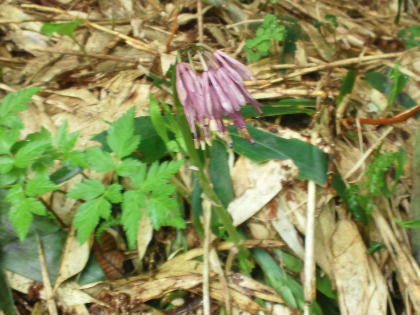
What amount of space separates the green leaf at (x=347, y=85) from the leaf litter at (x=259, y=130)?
1 centimetres

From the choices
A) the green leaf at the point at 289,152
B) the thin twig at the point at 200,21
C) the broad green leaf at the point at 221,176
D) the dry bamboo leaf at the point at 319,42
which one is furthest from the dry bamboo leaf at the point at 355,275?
the thin twig at the point at 200,21

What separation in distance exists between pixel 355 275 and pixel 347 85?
985 millimetres

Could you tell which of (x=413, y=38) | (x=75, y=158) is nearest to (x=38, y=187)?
(x=75, y=158)

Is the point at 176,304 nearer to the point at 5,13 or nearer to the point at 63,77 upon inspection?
the point at 63,77

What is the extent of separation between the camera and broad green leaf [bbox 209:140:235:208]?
6.18 feet

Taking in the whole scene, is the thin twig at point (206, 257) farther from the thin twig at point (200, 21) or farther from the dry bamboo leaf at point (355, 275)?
the thin twig at point (200, 21)

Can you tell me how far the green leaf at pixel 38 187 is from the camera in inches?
61.5

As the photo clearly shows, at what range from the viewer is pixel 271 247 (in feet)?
6.02

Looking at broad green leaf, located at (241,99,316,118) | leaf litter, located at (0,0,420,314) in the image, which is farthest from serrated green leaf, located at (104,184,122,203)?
broad green leaf, located at (241,99,316,118)

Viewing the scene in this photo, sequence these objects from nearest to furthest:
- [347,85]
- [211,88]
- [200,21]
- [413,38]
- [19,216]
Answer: [211,88] → [19,216] → [347,85] → [200,21] → [413,38]

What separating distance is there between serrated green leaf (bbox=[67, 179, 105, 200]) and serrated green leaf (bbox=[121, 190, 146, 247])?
11 centimetres

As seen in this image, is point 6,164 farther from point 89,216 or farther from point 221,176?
point 221,176

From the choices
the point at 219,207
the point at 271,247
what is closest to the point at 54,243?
the point at 219,207

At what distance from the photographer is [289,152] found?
1.92 meters
